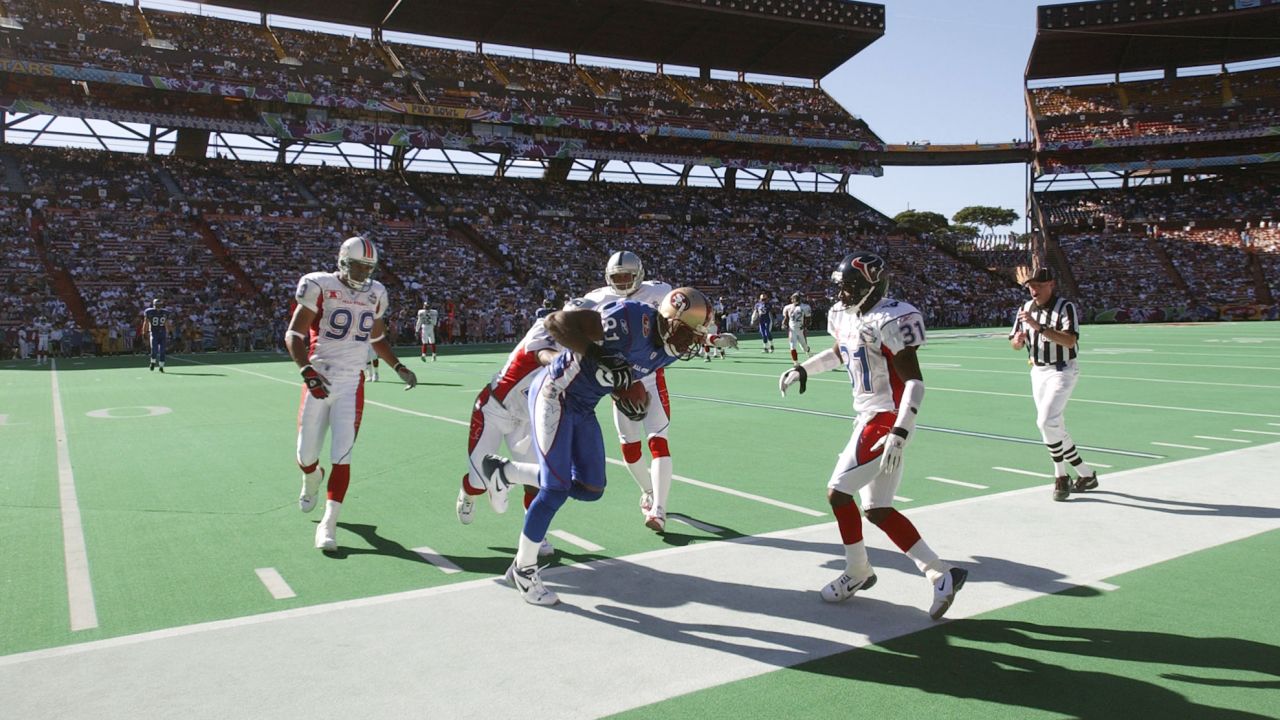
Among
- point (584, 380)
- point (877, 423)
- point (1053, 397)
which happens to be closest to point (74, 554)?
point (584, 380)

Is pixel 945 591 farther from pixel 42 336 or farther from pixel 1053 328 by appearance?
pixel 42 336

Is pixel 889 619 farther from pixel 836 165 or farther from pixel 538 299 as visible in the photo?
pixel 836 165

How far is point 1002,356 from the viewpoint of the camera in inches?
885

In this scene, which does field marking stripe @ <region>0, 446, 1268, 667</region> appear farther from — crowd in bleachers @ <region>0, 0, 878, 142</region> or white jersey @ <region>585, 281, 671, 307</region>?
crowd in bleachers @ <region>0, 0, 878, 142</region>

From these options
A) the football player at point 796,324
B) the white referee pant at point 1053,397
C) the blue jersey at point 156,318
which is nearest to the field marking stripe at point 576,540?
the white referee pant at point 1053,397

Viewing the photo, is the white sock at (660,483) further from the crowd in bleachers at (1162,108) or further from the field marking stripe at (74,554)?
the crowd in bleachers at (1162,108)

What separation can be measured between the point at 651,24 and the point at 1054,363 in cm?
4487

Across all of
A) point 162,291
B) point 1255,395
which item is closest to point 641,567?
point 1255,395

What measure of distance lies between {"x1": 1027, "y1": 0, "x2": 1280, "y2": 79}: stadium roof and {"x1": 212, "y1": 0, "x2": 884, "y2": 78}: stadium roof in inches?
439

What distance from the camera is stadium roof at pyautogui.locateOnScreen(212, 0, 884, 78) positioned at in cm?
4459

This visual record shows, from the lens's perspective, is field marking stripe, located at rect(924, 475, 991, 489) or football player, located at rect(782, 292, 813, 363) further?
football player, located at rect(782, 292, 813, 363)

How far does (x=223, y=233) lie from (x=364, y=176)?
10.0m

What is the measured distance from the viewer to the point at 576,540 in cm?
591

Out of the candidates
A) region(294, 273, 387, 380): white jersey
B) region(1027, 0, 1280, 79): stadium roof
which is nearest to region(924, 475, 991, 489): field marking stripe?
region(294, 273, 387, 380): white jersey
